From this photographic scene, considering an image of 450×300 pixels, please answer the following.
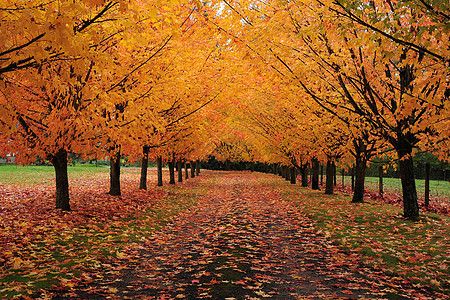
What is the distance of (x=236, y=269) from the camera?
5848mm

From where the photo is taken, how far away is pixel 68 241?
7.29 m

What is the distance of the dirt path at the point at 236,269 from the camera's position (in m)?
4.92

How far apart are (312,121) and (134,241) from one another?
9.52 m

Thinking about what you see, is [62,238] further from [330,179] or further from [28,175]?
[28,175]

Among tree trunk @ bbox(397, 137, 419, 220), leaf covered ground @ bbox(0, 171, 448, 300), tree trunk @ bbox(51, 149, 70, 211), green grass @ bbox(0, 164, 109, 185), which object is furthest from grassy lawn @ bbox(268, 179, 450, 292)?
green grass @ bbox(0, 164, 109, 185)

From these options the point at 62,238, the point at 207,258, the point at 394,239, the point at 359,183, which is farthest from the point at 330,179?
the point at 62,238

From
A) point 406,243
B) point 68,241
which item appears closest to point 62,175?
point 68,241

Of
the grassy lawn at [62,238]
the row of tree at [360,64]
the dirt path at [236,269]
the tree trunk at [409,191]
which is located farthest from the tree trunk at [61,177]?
the tree trunk at [409,191]

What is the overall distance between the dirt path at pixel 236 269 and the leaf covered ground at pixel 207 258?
18 mm

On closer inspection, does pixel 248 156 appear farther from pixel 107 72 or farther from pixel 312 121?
pixel 107 72

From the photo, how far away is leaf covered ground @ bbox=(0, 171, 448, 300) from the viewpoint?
16.3 ft

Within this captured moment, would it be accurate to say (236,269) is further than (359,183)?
No

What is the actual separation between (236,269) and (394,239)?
4744 mm

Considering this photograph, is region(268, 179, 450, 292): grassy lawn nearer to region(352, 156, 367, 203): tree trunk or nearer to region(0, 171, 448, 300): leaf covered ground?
region(0, 171, 448, 300): leaf covered ground
